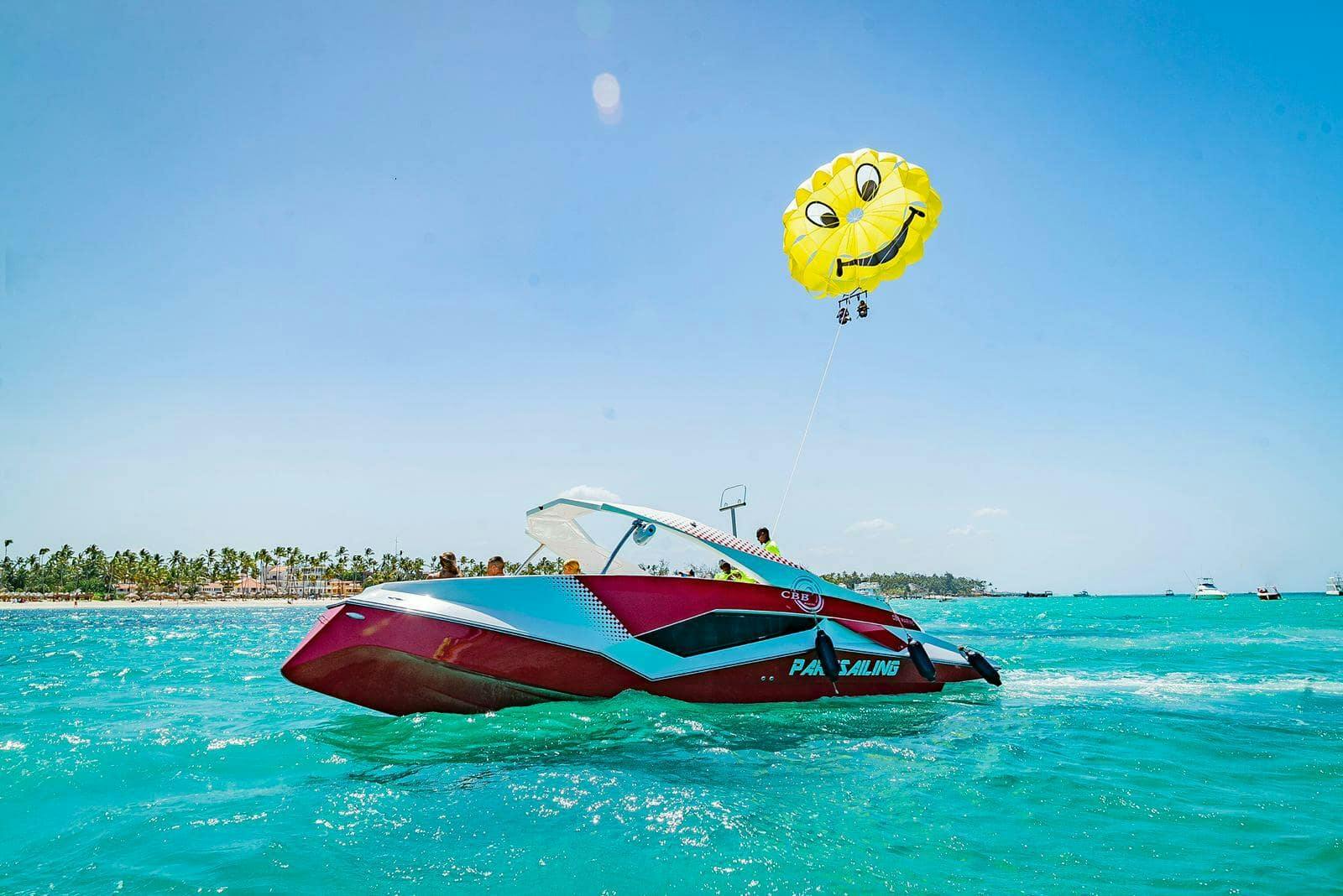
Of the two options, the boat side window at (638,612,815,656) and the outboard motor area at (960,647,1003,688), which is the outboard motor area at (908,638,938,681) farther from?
the boat side window at (638,612,815,656)

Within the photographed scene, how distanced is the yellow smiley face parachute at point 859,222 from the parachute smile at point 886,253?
14mm

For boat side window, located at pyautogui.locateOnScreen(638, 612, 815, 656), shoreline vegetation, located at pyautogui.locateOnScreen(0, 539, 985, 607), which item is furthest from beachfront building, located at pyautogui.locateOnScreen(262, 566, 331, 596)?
boat side window, located at pyautogui.locateOnScreen(638, 612, 815, 656)

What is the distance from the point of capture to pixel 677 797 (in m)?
5.74

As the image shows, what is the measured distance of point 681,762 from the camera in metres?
6.82

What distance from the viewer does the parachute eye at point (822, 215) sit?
12.7m

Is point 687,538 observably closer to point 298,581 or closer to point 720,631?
point 720,631

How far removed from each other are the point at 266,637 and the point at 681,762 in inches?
1333

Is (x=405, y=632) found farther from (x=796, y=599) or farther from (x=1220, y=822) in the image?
(x=1220, y=822)

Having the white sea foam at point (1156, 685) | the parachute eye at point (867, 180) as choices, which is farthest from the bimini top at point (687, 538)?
the parachute eye at point (867, 180)

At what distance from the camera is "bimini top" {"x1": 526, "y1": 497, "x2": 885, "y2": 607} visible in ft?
30.6

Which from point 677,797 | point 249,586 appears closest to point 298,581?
point 249,586

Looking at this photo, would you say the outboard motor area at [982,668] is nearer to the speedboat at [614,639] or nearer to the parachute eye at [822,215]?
the speedboat at [614,639]

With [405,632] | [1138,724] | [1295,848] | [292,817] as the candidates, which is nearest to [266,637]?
[405,632]

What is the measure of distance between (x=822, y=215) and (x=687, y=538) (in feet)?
22.4
